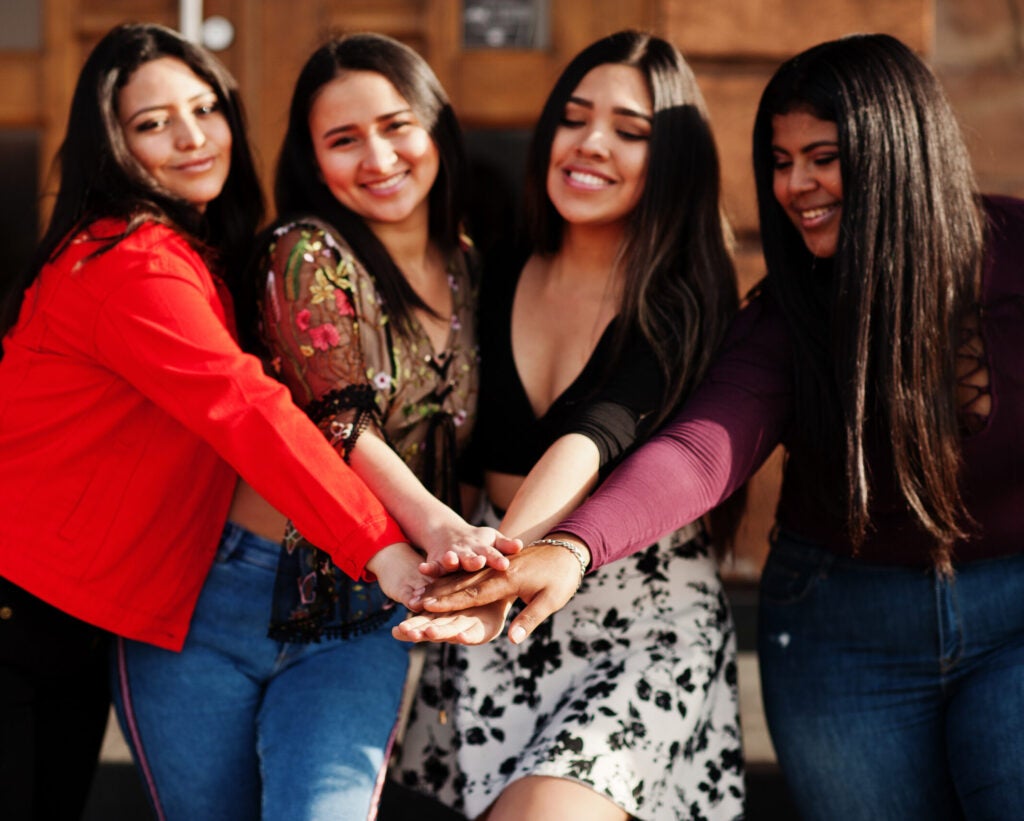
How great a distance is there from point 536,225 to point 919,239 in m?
0.81

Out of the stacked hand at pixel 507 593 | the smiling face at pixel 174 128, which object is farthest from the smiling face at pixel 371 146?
the stacked hand at pixel 507 593

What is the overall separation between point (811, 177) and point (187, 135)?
1216 millimetres

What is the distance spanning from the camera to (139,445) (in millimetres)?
2215

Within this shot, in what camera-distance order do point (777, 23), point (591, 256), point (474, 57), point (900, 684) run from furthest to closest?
point (474, 57) → point (777, 23) → point (591, 256) → point (900, 684)

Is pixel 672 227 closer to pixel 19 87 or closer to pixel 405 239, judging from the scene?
pixel 405 239

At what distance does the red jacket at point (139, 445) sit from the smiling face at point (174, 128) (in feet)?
0.66

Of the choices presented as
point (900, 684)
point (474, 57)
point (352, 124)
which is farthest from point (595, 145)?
point (474, 57)

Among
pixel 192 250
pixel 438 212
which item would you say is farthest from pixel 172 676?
pixel 438 212

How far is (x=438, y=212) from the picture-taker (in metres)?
2.58

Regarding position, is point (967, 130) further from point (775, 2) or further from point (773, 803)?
point (773, 803)

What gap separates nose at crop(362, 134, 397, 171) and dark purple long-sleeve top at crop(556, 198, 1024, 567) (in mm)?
758

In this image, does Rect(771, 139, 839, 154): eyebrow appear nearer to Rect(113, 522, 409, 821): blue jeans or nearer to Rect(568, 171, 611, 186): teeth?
Rect(568, 171, 611, 186): teeth

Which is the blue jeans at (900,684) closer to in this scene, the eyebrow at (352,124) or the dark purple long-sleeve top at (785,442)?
the dark purple long-sleeve top at (785,442)

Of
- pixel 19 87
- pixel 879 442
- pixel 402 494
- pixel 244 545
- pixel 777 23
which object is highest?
pixel 777 23
